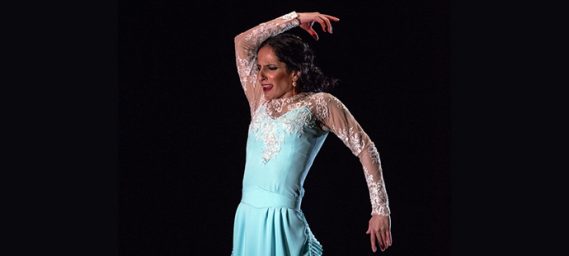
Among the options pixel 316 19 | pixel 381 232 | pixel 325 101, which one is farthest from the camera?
pixel 316 19

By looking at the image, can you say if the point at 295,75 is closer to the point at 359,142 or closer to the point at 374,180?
the point at 359,142

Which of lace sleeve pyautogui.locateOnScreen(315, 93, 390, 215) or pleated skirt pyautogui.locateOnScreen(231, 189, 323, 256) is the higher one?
lace sleeve pyautogui.locateOnScreen(315, 93, 390, 215)

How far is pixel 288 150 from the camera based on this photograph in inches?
110

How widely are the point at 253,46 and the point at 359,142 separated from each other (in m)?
0.54

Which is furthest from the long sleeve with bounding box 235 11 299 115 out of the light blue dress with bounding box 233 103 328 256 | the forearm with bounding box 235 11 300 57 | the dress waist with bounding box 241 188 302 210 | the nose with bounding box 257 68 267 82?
the dress waist with bounding box 241 188 302 210

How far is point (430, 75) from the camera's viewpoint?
137 inches

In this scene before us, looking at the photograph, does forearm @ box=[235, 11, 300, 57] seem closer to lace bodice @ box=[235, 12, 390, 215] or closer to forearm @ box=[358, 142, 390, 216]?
lace bodice @ box=[235, 12, 390, 215]

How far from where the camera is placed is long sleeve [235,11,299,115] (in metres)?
2.94

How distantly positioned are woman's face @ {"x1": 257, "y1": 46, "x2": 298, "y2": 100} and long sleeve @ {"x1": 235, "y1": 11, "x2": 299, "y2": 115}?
8cm

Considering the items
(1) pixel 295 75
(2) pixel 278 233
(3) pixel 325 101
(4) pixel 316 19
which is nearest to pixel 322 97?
(3) pixel 325 101

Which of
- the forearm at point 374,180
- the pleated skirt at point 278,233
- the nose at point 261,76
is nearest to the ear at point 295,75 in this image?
the nose at point 261,76

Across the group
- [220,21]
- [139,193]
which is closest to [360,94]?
[220,21]

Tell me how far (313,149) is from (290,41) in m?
0.39

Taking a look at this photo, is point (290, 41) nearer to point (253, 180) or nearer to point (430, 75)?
point (253, 180)
